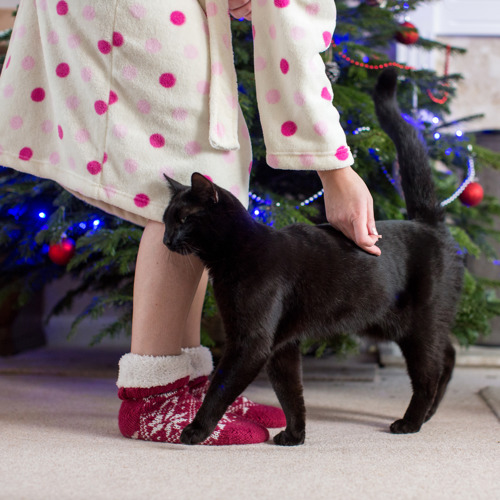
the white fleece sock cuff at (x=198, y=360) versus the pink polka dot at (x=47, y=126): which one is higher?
the pink polka dot at (x=47, y=126)

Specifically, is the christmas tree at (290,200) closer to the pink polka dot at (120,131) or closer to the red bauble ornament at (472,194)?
the red bauble ornament at (472,194)

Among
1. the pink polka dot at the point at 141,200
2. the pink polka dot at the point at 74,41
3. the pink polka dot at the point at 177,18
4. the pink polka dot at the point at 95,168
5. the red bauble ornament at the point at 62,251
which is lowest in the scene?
the red bauble ornament at the point at 62,251

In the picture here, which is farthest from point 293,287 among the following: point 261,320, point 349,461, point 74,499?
point 74,499

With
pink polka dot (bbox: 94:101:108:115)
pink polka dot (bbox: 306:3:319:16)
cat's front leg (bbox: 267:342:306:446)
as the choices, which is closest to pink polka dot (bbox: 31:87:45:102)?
pink polka dot (bbox: 94:101:108:115)

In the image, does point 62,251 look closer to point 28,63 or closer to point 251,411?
point 28,63

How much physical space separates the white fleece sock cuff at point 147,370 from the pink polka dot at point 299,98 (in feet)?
1.45

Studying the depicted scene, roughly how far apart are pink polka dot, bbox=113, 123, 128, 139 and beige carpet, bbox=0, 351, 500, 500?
1.53 feet

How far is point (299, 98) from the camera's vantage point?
2.85 ft

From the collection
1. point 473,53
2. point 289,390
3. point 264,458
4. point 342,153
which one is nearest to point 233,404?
point 289,390

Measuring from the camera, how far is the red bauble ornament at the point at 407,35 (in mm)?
1704

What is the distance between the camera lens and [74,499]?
65 centimetres

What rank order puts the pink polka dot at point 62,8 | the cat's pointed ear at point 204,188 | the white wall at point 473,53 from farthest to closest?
the white wall at point 473,53 < the pink polka dot at point 62,8 < the cat's pointed ear at point 204,188

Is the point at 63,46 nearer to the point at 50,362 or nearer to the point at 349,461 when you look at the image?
the point at 349,461

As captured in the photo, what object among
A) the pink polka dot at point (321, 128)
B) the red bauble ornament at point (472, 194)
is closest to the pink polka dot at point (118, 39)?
the pink polka dot at point (321, 128)
